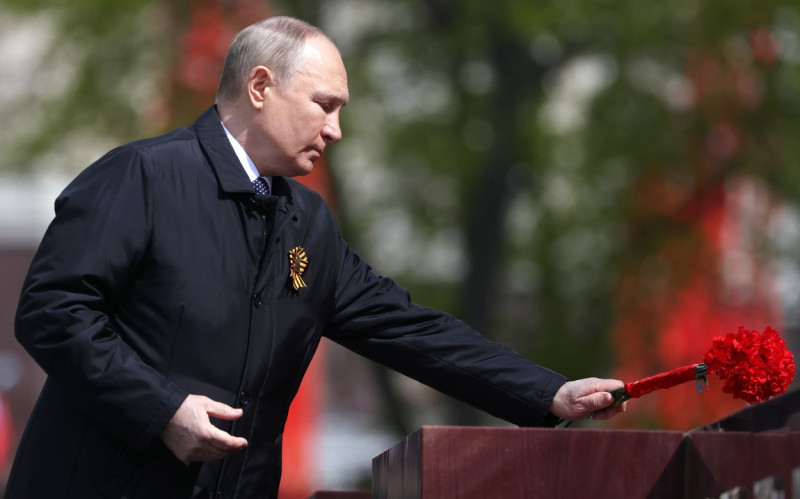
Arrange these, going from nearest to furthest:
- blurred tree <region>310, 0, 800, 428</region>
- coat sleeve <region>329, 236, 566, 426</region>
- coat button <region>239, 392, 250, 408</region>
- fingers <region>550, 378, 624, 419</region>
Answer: coat button <region>239, 392, 250, 408</region> < fingers <region>550, 378, 624, 419</region> < coat sleeve <region>329, 236, 566, 426</region> < blurred tree <region>310, 0, 800, 428</region>

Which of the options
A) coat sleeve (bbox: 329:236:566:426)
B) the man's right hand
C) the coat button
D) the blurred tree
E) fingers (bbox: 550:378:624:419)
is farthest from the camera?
the blurred tree

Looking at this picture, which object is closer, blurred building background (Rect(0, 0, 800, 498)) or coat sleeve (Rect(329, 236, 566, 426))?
coat sleeve (Rect(329, 236, 566, 426))

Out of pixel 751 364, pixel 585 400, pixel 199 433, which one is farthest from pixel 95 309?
pixel 751 364

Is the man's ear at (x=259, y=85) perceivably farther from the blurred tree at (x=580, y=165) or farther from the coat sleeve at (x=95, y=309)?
the blurred tree at (x=580, y=165)

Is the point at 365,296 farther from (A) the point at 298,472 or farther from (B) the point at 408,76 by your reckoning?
(B) the point at 408,76

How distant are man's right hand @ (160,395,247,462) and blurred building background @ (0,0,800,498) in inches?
383

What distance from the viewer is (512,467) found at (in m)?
2.66

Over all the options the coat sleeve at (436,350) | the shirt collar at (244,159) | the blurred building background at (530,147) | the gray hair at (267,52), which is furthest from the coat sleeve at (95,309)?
the blurred building background at (530,147)

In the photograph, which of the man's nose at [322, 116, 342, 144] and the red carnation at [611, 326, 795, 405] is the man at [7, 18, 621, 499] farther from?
the red carnation at [611, 326, 795, 405]

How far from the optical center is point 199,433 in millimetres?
2756

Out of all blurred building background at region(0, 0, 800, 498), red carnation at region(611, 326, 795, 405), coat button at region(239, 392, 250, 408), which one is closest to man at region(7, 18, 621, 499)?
coat button at region(239, 392, 250, 408)

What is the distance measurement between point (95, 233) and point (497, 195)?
1131 centimetres

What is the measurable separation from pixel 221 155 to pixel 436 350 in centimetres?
72

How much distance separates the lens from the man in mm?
2822
